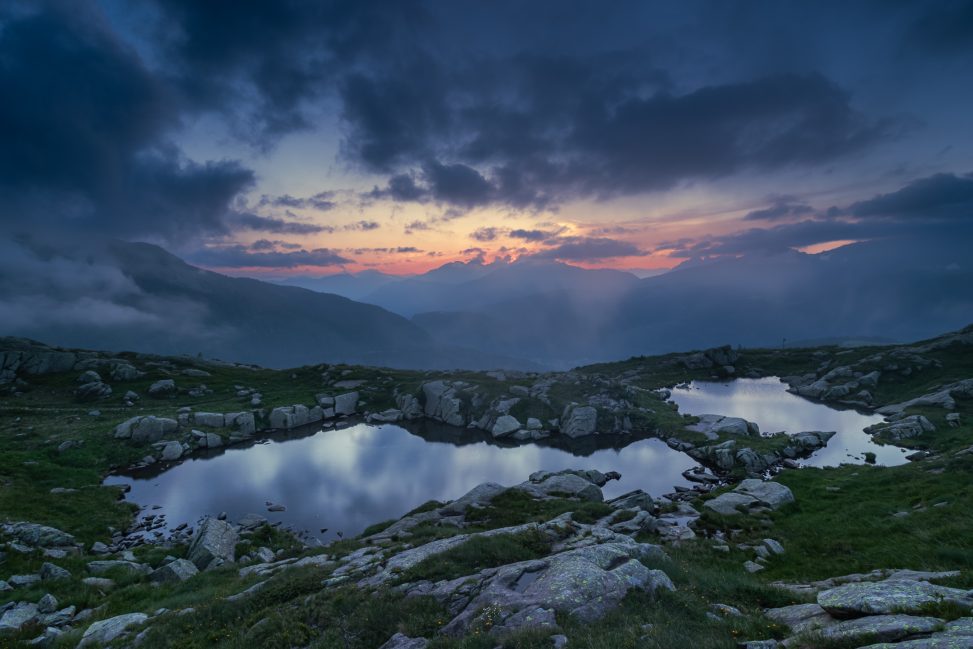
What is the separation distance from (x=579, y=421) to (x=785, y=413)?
134ft

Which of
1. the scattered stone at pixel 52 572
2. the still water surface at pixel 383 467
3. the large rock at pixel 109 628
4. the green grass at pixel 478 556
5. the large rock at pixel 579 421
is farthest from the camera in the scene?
the large rock at pixel 579 421

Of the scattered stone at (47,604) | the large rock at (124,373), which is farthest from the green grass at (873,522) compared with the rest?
the large rock at (124,373)

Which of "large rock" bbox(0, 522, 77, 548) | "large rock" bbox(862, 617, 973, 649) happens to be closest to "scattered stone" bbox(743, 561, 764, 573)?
"large rock" bbox(862, 617, 973, 649)

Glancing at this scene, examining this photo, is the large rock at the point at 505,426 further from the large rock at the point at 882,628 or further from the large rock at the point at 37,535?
the large rock at the point at 882,628

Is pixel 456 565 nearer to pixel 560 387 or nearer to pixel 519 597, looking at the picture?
pixel 519 597

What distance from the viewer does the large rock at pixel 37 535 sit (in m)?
32.8

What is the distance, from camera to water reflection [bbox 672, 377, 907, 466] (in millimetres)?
53281

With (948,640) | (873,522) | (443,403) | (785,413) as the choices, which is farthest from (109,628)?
(785,413)

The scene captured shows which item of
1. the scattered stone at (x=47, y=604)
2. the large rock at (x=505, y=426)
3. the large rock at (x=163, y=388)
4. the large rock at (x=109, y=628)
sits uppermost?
the large rock at (x=163, y=388)

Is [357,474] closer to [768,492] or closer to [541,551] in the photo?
[541,551]

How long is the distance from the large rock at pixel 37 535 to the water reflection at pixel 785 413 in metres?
78.7

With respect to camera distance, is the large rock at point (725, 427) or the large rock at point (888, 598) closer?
the large rock at point (888, 598)

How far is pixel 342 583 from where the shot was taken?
68.3 feet

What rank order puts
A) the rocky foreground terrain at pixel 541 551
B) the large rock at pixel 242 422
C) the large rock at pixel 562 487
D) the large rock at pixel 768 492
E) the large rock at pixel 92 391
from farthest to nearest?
the large rock at pixel 92 391 → the large rock at pixel 242 422 → the large rock at pixel 562 487 → the large rock at pixel 768 492 → the rocky foreground terrain at pixel 541 551
